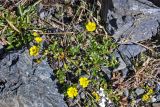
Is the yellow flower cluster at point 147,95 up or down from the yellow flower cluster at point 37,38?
down

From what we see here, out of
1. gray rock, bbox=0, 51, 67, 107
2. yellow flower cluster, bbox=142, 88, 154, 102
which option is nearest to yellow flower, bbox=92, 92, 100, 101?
gray rock, bbox=0, 51, 67, 107

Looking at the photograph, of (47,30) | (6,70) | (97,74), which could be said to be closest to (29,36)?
(47,30)

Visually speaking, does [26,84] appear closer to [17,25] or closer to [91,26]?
[17,25]

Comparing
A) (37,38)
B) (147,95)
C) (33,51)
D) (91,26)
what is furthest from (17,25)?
(147,95)

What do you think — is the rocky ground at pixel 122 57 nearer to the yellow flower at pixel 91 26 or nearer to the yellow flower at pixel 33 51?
the yellow flower at pixel 33 51

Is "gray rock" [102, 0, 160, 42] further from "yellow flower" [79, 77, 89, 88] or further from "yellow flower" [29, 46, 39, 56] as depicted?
"yellow flower" [29, 46, 39, 56]

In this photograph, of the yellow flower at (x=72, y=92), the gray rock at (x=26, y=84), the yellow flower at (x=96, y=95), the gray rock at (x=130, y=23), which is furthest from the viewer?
the gray rock at (x=130, y=23)

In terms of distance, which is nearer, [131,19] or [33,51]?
[33,51]

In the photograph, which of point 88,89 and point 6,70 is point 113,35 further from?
point 6,70

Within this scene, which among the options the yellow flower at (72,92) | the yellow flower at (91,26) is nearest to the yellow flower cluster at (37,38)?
the yellow flower at (91,26)

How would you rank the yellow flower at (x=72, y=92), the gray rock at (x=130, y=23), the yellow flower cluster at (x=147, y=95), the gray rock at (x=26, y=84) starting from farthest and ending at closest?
the gray rock at (x=130, y=23)
the yellow flower cluster at (x=147, y=95)
the yellow flower at (x=72, y=92)
the gray rock at (x=26, y=84)
